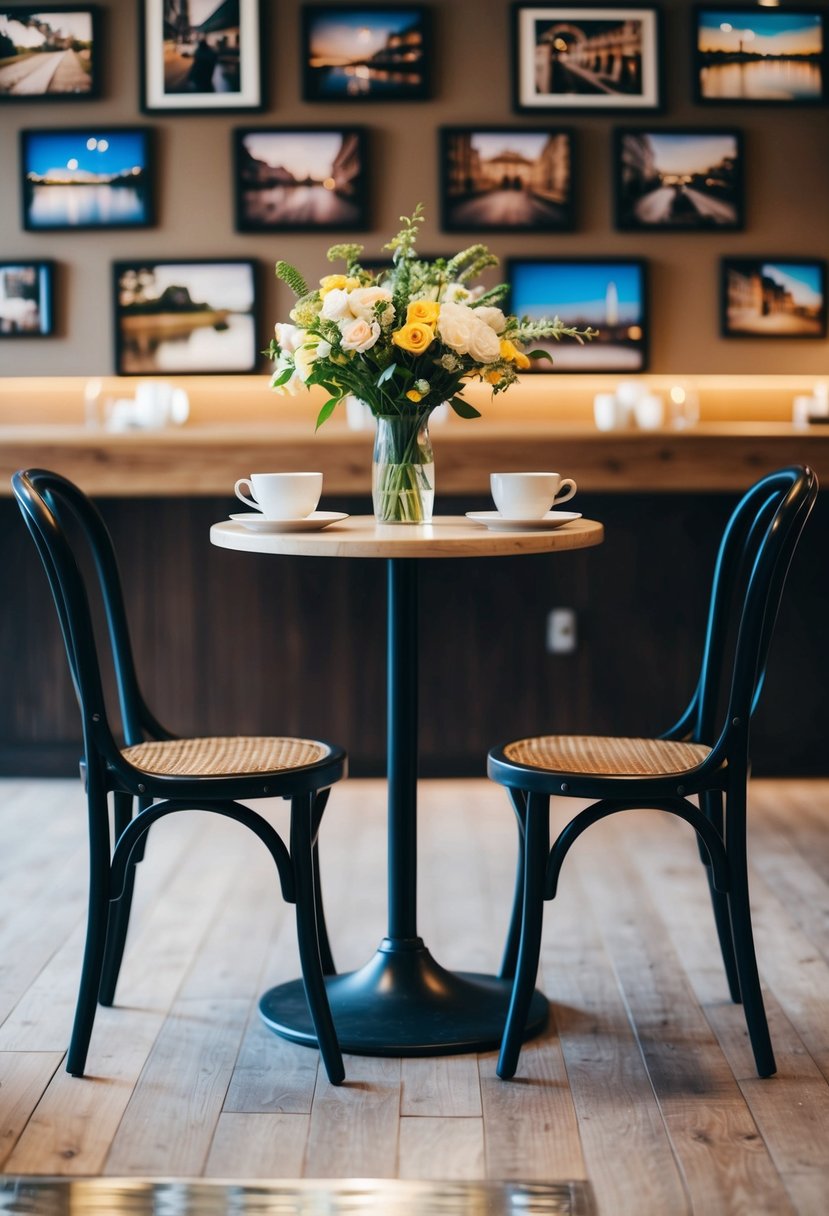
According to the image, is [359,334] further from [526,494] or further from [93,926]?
[93,926]

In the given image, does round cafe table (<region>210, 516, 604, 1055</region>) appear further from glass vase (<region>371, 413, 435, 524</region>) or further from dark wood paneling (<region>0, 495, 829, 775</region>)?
dark wood paneling (<region>0, 495, 829, 775</region>)

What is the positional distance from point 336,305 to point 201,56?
10.2 ft

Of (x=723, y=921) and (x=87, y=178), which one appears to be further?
(x=87, y=178)

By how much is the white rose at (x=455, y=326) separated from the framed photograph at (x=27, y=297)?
316cm

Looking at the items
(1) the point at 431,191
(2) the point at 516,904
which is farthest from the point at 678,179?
(2) the point at 516,904

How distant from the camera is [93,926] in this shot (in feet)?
6.49

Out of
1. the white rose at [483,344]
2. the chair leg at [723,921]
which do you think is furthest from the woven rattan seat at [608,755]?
the white rose at [483,344]

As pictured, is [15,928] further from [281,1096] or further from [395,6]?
[395,6]

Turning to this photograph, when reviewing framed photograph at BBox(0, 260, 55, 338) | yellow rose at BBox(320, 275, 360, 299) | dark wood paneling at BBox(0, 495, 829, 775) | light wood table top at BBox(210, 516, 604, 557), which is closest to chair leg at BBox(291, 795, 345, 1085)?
light wood table top at BBox(210, 516, 604, 557)

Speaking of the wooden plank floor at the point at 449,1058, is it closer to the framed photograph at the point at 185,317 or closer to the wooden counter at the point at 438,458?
the wooden counter at the point at 438,458

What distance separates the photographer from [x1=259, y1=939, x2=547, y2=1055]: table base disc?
6.88ft

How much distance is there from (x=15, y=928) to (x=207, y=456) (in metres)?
1.41

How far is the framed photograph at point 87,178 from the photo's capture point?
473 cm

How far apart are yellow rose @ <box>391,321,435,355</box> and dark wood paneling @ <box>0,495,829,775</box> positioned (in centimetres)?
188
